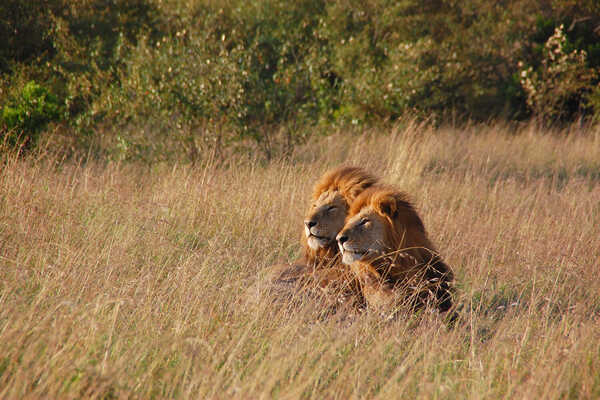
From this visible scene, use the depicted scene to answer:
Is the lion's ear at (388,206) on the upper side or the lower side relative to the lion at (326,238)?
upper

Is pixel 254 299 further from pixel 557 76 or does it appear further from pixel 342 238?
pixel 557 76

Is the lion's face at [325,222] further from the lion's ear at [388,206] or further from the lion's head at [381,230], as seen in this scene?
the lion's ear at [388,206]

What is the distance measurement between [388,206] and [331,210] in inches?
23.2

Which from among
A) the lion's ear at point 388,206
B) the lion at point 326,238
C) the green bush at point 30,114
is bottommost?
the green bush at point 30,114

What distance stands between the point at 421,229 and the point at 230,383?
184 centimetres

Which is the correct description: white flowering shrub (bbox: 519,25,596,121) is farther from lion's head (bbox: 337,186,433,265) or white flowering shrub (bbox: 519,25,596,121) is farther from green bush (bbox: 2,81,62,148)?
lion's head (bbox: 337,186,433,265)

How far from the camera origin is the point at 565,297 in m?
4.86

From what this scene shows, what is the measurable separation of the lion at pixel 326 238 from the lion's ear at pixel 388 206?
0.50 metres

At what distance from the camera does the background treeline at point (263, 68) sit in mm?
9445

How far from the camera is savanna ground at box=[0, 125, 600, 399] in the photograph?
2.89 metres

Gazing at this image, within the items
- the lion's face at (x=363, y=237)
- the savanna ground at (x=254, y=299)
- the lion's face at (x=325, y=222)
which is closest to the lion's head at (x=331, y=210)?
the lion's face at (x=325, y=222)

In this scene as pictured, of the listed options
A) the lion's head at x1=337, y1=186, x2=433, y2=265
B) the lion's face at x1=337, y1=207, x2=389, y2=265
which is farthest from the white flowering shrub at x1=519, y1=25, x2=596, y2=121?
the lion's face at x1=337, y1=207, x2=389, y2=265

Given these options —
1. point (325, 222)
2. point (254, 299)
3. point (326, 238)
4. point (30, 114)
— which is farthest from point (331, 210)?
point (30, 114)

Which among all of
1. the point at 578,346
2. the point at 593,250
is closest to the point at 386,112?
the point at 593,250
